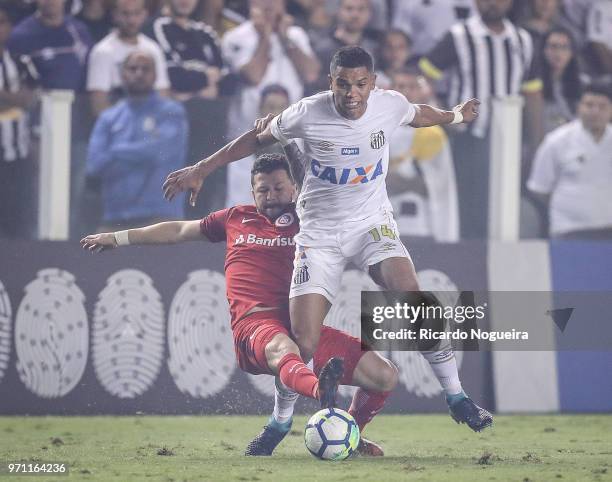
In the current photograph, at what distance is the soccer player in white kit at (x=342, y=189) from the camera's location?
866cm

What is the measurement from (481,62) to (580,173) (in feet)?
5.29

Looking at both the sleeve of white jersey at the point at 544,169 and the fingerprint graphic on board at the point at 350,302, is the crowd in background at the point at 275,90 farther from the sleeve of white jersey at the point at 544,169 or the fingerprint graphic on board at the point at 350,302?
the fingerprint graphic on board at the point at 350,302

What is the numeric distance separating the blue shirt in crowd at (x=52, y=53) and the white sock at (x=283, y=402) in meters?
4.77

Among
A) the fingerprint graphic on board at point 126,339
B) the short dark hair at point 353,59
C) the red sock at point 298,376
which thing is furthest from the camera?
the fingerprint graphic on board at point 126,339

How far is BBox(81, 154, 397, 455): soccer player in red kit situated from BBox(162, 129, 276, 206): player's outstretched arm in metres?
0.35

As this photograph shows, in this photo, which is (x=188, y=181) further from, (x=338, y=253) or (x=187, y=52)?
(x=187, y=52)

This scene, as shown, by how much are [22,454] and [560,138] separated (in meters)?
6.79

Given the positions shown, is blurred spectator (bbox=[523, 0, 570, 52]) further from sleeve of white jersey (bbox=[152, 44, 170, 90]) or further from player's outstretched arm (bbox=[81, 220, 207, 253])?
player's outstretched arm (bbox=[81, 220, 207, 253])

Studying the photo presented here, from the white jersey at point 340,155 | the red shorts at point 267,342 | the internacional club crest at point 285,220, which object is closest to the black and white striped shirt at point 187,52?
the internacional club crest at point 285,220

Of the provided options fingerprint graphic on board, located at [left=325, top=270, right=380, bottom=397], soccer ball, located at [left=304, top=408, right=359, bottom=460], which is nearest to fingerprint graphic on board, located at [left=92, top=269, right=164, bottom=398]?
fingerprint graphic on board, located at [left=325, top=270, right=380, bottom=397]

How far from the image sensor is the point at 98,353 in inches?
438

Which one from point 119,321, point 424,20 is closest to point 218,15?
point 424,20

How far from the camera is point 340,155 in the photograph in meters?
8.84

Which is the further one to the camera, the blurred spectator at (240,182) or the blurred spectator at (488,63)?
the blurred spectator at (488,63)
